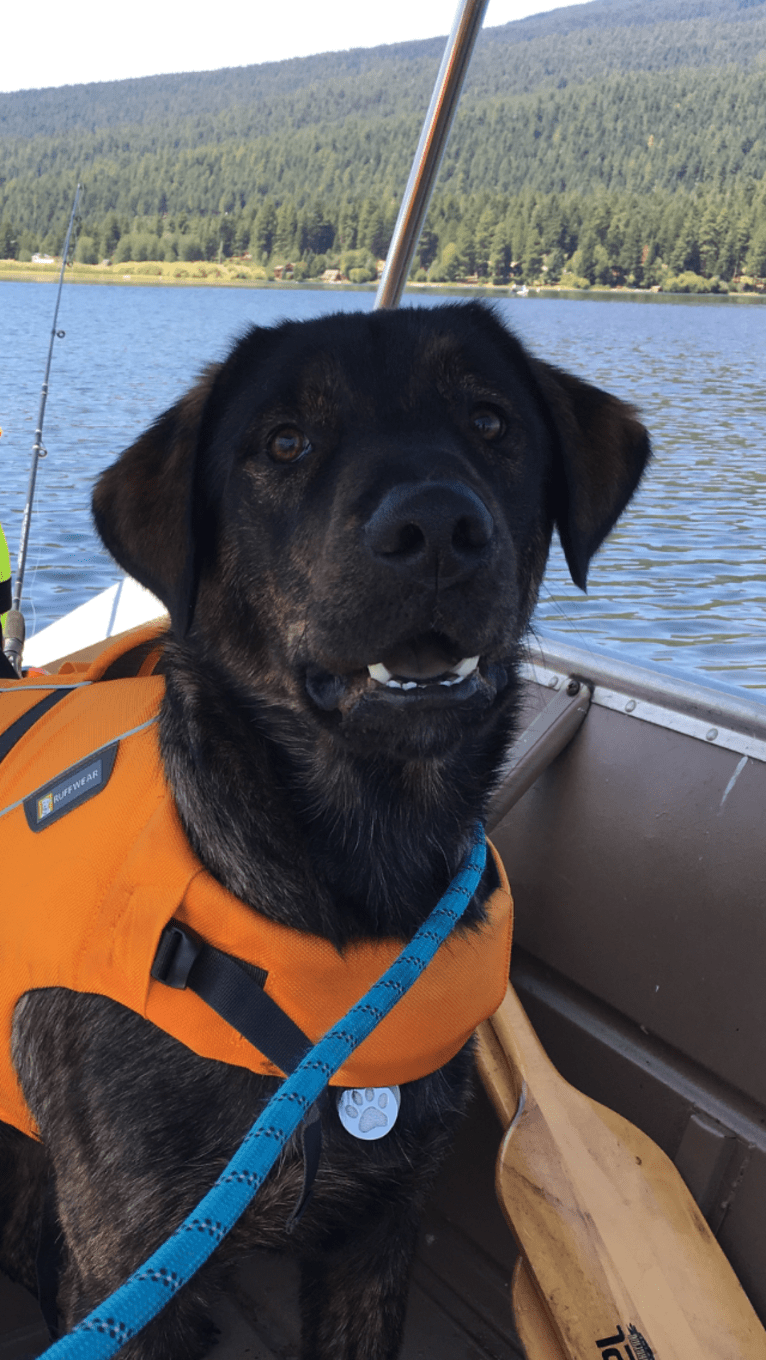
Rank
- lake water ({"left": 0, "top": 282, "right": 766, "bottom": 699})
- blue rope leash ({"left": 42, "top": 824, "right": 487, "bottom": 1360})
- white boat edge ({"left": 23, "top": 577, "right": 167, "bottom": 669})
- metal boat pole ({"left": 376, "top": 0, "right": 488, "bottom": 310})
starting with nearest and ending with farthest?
blue rope leash ({"left": 42, "top": 824, "right": 487, "bottom": 1360}) → lake water ({"left": 0, "top": 282, "right": 766, "bottom": 699}) → metal boat pole ({"left": 376, "top": 0, "right": 488, "bottom": 310}) → white boat edge ({"left": 23, "top": 577, "right": 167, "bottom": 669})

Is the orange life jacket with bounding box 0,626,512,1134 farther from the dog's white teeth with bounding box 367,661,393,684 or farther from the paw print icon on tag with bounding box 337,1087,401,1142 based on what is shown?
the dog's white teeth with bounding box 367,661,393,684

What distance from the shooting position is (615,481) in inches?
84.3

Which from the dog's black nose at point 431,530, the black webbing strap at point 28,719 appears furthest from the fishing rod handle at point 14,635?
the dog's black nose at point 431,530

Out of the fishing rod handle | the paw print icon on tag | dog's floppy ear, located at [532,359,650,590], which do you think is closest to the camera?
the paw print icon on tag

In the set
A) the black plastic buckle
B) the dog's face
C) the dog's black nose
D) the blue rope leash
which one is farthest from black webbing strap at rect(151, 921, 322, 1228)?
the dog's black nose

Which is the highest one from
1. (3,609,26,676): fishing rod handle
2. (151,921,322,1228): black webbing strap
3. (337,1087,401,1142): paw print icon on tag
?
(151,921,322,1228): black webbing strap

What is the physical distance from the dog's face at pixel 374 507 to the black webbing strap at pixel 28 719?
63 cm

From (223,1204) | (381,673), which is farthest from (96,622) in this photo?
(223,1204)

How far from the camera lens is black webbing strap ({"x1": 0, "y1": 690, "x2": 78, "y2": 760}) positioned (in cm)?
240

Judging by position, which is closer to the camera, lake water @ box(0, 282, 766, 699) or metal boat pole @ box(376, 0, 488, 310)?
lake water @ box(0, 282, 766, 699)

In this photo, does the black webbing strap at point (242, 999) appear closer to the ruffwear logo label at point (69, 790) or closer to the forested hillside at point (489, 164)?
the ruffwear logo label at point (69, 790)

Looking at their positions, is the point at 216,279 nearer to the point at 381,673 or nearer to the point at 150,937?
the point at 381,673

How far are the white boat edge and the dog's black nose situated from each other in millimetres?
3270

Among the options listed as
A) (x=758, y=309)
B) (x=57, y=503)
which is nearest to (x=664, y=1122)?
(x=758, y=309)
